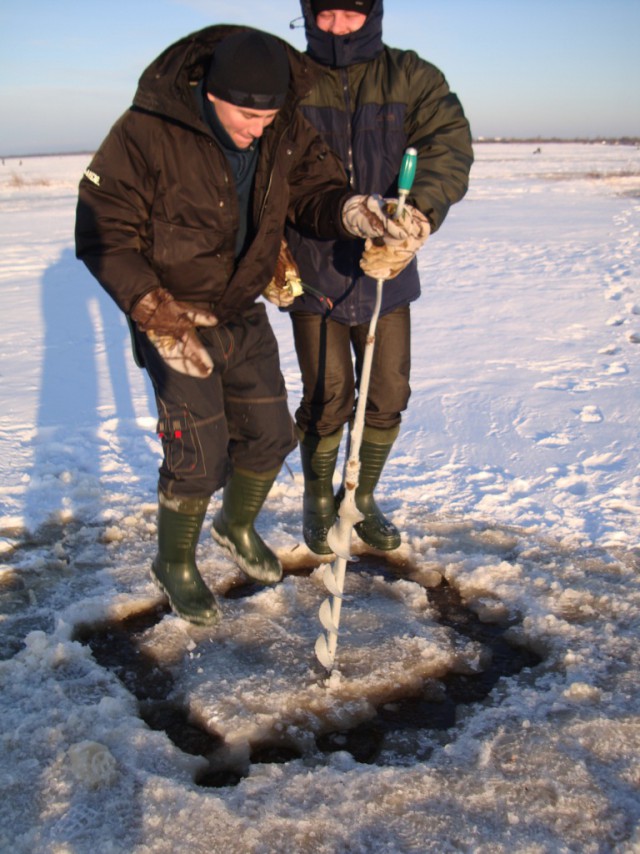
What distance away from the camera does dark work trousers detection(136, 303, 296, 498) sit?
2.52 m

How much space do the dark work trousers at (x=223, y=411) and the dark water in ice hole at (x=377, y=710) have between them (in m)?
0.58

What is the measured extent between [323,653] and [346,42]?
212cm

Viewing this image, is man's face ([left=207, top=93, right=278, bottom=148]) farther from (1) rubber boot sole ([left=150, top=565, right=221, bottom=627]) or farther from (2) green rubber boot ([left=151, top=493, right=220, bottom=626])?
(1) rubber boot sole ([left=150, top=565, right=221, bottom=627])

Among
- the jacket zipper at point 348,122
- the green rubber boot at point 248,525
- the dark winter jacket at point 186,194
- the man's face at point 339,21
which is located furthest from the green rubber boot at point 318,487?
the man's face at point 339,21

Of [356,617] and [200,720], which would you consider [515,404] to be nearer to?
[356,617]

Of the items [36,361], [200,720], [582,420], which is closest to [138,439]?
[36,361]

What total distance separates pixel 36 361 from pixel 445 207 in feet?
13.7

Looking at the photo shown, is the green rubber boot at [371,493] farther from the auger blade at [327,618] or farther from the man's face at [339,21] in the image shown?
the man's face at [339,21]

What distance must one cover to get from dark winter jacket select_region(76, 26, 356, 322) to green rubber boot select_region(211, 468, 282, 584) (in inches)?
26.1

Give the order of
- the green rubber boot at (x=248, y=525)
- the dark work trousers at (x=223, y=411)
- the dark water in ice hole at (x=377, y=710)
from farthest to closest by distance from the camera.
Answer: the green rubber boot at (x=248, y=525) → the dark work trousers at (x=223, y=411) → the dark water in ice hole at (x=377, y=710)

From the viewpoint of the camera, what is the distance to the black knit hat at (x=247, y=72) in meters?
2.20

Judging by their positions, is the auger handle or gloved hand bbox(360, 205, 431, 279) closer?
the auger handle

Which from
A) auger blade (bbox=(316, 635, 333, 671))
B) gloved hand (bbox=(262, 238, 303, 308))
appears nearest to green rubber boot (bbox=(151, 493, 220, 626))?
auger blade (bbox=(316, 635, 333, 671))

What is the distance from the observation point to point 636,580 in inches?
114
